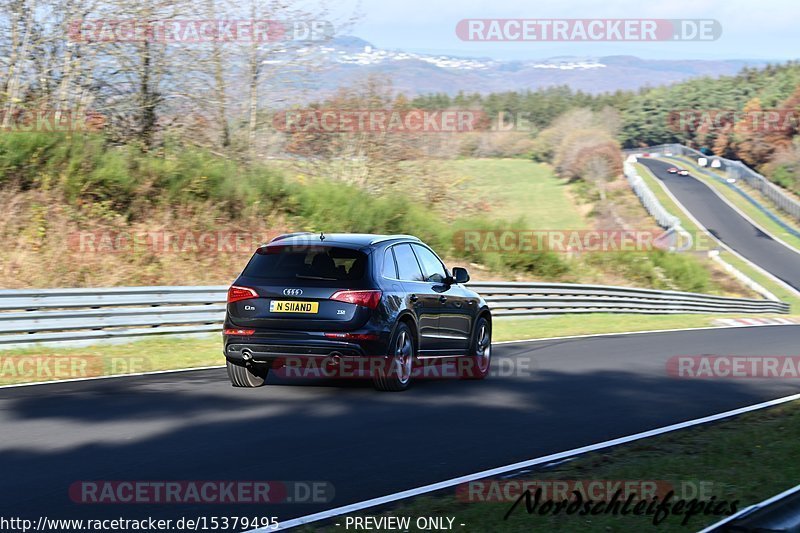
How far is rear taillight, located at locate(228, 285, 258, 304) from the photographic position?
10312mm

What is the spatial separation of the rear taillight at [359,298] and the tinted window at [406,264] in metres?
0.85

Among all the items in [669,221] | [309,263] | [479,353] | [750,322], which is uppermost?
[309,263]

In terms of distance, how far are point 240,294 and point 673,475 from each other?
5.20m

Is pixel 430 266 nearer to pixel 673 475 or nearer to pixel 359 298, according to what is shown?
pixel 359 298

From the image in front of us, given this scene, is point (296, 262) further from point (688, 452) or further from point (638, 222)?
point (638, 222)

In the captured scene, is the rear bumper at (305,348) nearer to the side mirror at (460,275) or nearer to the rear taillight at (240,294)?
the rear taillight at (240,294)

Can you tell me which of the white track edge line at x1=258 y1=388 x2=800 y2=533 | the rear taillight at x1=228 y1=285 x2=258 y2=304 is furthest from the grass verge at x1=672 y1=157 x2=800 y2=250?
the rear taillight at x1=228 y1=285 x2=258 y2=304

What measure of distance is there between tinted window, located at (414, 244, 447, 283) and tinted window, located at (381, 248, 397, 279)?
0.85 meters

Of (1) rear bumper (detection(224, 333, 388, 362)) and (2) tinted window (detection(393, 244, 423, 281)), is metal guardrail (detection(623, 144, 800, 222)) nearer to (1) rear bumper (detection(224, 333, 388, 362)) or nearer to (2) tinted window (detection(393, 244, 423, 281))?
(2) tinted window (detection(393, 244, 423, 281))

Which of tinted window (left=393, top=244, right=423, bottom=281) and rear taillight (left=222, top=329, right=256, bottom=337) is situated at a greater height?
tinted window (left=393, top=244, right=423, bottom=281)

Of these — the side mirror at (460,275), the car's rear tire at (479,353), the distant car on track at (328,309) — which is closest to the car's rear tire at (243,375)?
the distant car on track at (328,309)

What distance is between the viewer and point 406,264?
11375mm

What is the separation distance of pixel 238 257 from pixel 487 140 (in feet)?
147

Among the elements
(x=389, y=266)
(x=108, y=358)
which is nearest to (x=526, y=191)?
(x=108, y=358)
